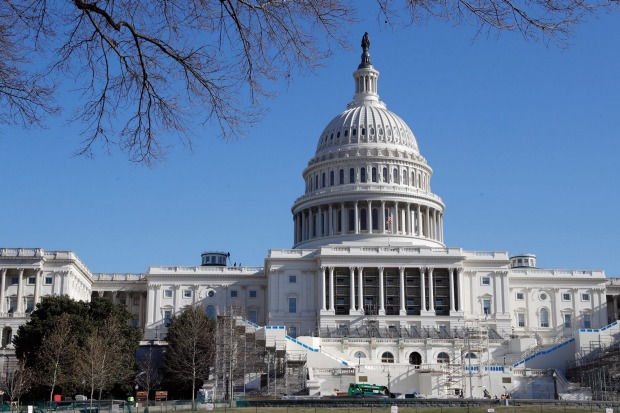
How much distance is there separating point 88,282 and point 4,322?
23819 mm

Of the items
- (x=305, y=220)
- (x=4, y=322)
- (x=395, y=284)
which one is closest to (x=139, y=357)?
(x=4, y=322)

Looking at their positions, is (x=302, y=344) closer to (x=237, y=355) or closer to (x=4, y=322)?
(x=237, y=355)

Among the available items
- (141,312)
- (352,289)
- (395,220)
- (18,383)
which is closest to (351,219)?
(395,220)

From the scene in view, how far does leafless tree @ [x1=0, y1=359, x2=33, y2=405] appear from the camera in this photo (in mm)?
91519

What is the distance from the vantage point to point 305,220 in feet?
546

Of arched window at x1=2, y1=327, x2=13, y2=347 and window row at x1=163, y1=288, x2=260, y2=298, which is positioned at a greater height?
window row at x1=163, y1=288, x2=260, y2=298

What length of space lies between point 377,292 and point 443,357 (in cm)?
1990

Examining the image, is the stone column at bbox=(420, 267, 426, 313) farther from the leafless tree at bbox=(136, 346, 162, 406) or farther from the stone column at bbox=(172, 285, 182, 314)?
the leafless tree at bbox=(136, 346, 162, 406)

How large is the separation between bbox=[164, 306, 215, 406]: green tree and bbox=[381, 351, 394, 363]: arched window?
77.1ft

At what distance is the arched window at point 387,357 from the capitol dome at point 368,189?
105ft

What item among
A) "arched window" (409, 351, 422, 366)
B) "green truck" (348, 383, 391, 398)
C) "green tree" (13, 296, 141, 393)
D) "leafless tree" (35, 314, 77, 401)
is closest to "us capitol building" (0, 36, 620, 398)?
"arched window" (409, 351, 422, 366)

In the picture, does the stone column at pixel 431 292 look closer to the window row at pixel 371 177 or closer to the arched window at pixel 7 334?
the window row at pixel 371 177

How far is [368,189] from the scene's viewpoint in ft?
518

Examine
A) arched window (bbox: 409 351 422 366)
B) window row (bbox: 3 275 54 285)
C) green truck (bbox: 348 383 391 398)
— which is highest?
window row (bbox: 3 275 54 285)
